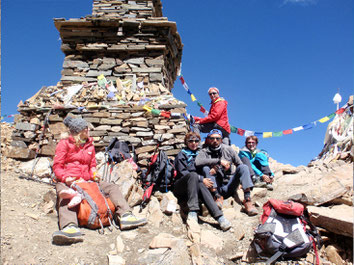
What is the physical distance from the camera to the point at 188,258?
3531mm

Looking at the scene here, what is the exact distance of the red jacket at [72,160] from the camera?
4.27 metres

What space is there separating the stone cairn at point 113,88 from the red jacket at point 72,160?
80.6 inches

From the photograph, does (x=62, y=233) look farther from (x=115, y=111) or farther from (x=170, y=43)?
(x=170, y=43)

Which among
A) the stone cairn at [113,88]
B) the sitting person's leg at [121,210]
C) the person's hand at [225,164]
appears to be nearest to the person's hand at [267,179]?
the person's hand at [225,164]

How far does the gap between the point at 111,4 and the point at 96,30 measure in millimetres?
1610

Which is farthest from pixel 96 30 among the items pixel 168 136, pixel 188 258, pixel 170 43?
pixel 188 258

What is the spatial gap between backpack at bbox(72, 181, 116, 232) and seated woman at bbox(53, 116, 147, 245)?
0.36ft

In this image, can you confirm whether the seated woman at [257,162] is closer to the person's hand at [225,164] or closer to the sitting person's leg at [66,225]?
the person's hand at [225,164]

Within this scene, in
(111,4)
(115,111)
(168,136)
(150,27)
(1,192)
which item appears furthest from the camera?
(111,4)

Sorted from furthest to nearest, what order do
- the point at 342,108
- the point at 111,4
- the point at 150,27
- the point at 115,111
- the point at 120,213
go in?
1. the point at 111,4
2. the point at 150,27
3. the point at 342,108
4. the point at 115,111
5. the point at 120,213

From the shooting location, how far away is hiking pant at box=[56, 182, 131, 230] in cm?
370

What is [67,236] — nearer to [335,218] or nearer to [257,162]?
[335,218]

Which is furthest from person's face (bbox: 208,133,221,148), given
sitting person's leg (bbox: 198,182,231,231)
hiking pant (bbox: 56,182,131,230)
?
hiking pant (bbox: 56,182,131,230)

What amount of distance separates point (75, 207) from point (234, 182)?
10.4 feet
